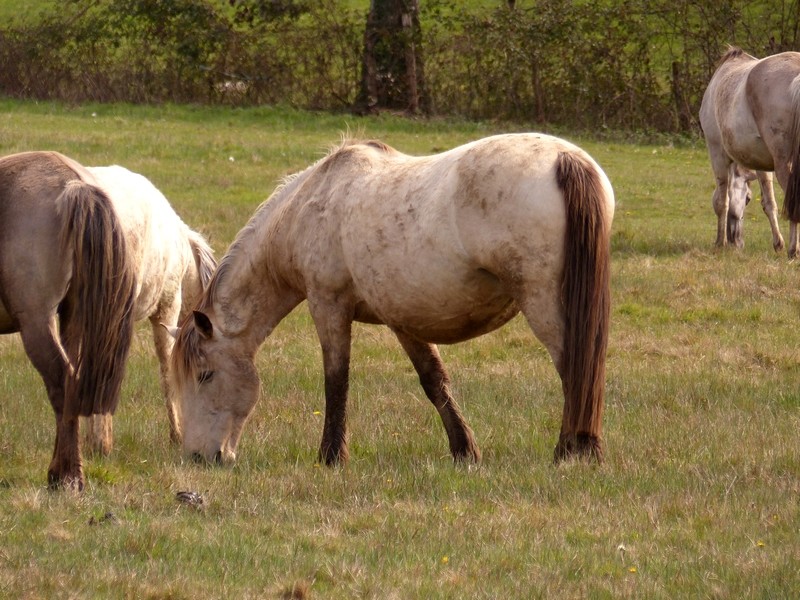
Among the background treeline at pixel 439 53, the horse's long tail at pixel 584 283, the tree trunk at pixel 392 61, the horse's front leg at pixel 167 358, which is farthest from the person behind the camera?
the tree trunk at pixel 392 61

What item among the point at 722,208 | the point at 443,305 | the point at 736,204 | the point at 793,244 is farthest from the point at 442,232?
the point at 736,204

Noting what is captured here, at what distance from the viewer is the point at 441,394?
6.78 m

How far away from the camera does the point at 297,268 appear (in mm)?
6703

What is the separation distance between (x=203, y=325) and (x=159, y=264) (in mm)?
780

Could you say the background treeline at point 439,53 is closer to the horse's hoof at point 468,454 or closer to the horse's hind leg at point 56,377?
the horse's hoof at point 468,454

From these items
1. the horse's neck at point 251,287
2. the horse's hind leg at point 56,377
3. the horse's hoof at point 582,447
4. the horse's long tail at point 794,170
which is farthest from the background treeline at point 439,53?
the horse's hind leg at point 56,377

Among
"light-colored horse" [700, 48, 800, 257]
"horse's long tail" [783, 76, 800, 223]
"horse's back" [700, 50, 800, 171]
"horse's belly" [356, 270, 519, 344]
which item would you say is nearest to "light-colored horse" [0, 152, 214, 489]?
"horse's belly" [356, 270, 519, 344]

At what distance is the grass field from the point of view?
4.47 m

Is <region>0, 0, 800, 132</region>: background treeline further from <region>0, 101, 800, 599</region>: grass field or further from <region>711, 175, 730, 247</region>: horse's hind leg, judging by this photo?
Answer: <region>0, 101, 800, 599</region>: grass field

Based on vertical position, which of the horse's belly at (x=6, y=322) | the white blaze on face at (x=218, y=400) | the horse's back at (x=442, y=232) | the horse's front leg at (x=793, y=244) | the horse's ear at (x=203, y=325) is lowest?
the horse's front leg at (x=793, y=244)

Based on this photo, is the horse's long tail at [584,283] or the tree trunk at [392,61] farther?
the tree trunk at [392,61]

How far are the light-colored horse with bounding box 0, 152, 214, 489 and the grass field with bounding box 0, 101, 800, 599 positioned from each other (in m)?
0.48

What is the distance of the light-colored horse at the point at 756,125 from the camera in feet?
39.8

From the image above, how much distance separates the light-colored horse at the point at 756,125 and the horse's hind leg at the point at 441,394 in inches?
234
